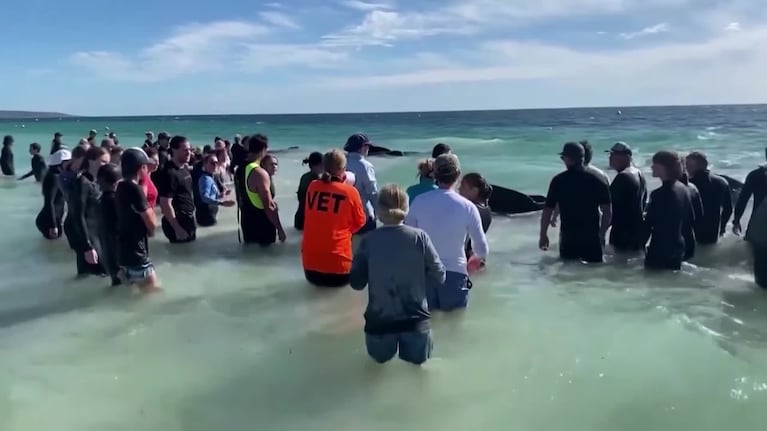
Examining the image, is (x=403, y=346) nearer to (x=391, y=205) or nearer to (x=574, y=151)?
(x=391, y=205)

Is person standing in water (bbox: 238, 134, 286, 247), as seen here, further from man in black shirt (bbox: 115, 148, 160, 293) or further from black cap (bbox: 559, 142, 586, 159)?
black cap (bbox: 559, 142, 586, 159)

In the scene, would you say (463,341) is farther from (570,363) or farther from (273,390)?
(273,390)

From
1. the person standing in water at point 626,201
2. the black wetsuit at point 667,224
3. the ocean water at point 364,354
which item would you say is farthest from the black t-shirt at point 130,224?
the black wetsuit at point 667,224

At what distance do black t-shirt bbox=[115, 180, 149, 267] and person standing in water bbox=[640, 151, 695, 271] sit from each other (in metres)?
5.58

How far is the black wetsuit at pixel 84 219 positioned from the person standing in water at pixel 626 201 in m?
5.98

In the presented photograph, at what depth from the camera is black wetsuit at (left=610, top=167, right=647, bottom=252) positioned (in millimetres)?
8539

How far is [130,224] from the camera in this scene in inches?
268

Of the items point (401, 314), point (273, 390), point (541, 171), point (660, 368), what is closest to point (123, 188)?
point (273, 390)

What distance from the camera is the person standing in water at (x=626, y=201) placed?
8445 millimetres

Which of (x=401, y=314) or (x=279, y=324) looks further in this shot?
(x=279, y=324)

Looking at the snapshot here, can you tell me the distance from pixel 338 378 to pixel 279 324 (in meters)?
1.54

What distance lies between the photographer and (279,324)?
7035 mm

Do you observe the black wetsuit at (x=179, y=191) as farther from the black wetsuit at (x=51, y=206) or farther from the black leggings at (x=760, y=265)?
the black leggings at (x=760, y=265)

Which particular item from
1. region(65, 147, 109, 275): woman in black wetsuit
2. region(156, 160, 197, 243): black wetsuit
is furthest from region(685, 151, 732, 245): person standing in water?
region(65, 147, 109, 275): woman in black wetsuit
